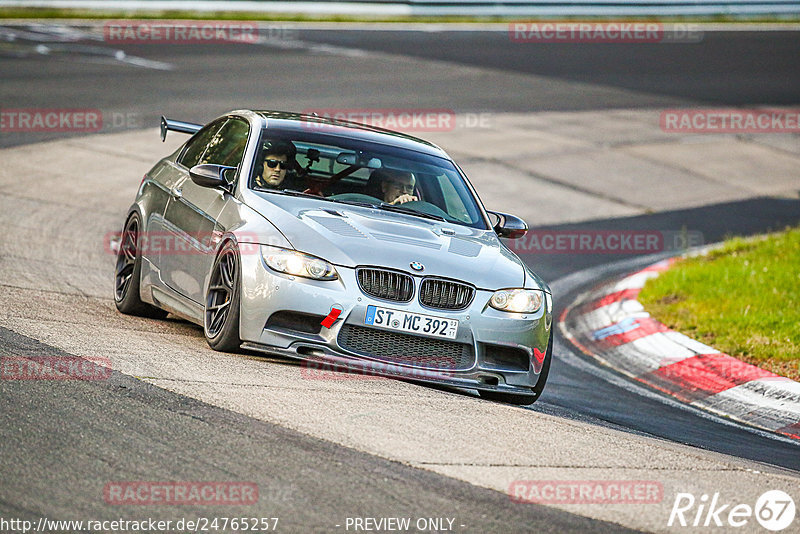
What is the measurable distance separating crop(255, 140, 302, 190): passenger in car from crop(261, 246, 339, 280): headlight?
40.0 inches

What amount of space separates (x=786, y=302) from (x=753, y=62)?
20567 mm

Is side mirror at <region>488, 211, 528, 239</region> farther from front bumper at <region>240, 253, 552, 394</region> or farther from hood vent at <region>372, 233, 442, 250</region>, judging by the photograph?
front bumper at <region>240, 253, 552, 394</region>

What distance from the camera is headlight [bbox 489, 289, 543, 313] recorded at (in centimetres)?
718

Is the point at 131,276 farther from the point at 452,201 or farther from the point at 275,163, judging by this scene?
the point at 452,201

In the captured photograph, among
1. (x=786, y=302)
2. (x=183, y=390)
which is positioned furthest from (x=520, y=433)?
(x=786, y=302)

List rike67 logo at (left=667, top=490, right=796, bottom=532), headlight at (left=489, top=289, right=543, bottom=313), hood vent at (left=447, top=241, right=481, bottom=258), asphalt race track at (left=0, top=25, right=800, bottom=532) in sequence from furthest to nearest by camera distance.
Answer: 1. hood vent at (left=447, top=241, right=481, bottom=258)
2. headlight at (left=489, top=289, right=543, bottom=313)
3. rike67 logo at (left=667, top=490, right=796, bottom=532)
4. asphalt race track at (left=0, top=25, right=800, bottom=532)

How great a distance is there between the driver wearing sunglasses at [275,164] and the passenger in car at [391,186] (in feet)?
1.85

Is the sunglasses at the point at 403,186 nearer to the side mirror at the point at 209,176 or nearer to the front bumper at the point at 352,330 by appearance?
the side mirror at the point at 209,176

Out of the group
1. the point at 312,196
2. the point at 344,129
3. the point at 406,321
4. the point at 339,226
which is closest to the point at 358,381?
the point at 406,321

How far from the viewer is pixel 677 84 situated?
2648 cm

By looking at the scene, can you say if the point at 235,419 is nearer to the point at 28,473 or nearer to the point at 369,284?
the point at 28,473

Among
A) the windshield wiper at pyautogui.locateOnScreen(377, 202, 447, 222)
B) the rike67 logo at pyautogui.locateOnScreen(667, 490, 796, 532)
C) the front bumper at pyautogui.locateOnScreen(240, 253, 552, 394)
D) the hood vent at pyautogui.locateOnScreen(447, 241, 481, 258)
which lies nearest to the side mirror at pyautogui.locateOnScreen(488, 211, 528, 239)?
the windshield wiper at pyautogui.locateOnScreen(377, 202, 447, 222)

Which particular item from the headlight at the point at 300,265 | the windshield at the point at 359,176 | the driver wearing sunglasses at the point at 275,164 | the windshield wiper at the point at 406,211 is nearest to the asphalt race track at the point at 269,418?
the headlight at the point at 300,265

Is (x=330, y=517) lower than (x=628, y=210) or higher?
higher
